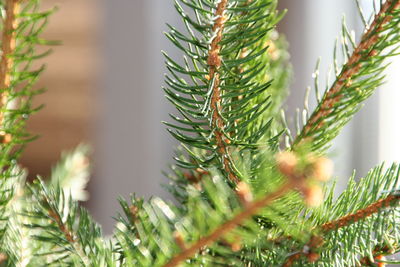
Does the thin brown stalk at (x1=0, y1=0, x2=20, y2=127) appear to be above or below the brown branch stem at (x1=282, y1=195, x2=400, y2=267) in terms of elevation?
above

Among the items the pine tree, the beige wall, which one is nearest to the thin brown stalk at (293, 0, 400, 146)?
the pine tree

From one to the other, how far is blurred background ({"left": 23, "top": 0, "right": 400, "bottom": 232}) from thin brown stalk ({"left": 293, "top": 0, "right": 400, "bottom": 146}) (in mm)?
735

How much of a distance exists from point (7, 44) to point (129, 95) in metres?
1.22

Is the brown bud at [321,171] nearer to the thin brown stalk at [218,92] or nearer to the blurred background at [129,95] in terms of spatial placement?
the thin brown stalk at [218,92]

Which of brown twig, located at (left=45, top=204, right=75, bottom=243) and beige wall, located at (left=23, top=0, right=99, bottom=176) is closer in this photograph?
brown twig, located at (left=45, top=204, right=75, bottom=243)

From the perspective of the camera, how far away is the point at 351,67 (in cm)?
22

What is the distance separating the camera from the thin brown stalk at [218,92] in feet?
0.58

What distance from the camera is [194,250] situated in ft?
0.44

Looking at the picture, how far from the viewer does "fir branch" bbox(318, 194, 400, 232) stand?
0.18 meters

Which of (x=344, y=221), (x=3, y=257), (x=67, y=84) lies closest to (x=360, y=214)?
(x=344, y=221)

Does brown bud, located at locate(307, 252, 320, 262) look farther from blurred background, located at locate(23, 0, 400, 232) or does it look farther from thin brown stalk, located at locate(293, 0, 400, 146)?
blurred background, located at locate(23, 0, 400, 232)

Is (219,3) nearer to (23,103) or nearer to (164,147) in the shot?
(23,103)

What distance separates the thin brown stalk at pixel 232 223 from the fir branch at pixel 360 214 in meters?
0.06

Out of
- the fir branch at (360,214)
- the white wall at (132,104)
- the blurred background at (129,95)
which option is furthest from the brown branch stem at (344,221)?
the white wall at (132,104)
